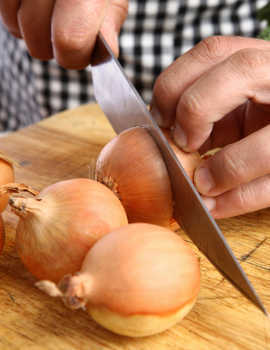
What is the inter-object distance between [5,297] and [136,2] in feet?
4.74

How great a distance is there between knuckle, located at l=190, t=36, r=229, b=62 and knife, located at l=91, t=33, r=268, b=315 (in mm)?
190

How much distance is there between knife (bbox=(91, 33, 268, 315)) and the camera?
67 cm

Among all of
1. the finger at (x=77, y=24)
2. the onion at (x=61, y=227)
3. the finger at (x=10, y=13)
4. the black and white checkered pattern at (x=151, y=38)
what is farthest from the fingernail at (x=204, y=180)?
the black and white checkered pattern at (x=151, y=38)

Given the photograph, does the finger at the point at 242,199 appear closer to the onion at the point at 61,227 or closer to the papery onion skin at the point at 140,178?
the papery onion skin at the point at 140,178

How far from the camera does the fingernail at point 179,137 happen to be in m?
0.85

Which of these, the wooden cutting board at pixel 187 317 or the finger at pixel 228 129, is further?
the finger at pixel 228 129

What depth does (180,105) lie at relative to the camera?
84 cm

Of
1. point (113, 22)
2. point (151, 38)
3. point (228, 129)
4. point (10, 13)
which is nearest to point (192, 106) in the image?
point (228, 129)

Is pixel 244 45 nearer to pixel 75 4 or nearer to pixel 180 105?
pixel 180 105

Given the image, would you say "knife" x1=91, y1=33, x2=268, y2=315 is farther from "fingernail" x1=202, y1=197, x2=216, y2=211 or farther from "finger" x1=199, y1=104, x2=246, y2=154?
"finger" x1=199, y1=104, x2=246, y2=154

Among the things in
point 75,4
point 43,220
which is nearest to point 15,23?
point 75,4

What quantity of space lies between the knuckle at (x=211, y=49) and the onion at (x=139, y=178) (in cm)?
25

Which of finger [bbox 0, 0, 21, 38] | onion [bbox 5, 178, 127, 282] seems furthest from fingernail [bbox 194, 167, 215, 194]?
finger [bbox 0, 0, 21, 38]

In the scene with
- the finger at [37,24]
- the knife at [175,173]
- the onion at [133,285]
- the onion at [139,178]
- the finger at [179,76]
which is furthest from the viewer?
the finger at [37,24]
